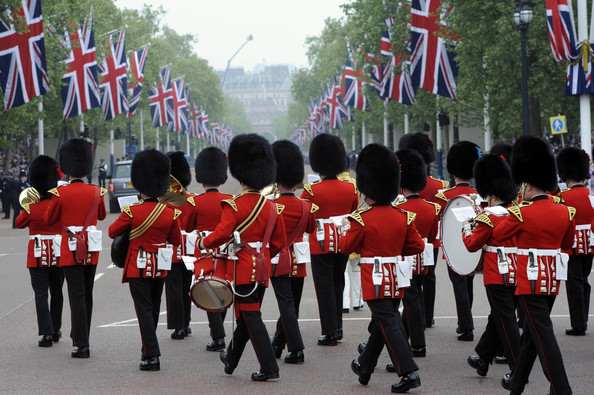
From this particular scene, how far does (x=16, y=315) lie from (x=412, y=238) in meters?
6.08

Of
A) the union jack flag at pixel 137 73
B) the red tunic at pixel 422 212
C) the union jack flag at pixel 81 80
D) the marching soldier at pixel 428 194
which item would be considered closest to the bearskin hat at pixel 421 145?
the marching soldier at pixel 428 194

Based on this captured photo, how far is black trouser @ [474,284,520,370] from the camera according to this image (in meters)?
7.51

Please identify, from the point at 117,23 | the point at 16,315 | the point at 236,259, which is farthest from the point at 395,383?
the point at 117,23

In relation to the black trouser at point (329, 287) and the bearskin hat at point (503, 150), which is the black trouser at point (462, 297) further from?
the bearskin hat at point (503, 150)

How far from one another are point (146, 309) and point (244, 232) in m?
1.21

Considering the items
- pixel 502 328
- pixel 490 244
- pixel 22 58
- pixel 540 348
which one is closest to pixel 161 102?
pixel 22 58

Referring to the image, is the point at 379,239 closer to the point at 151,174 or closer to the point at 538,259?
the point at 538,259

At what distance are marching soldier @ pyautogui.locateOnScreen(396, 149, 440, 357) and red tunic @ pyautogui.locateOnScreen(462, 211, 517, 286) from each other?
0.92 meters

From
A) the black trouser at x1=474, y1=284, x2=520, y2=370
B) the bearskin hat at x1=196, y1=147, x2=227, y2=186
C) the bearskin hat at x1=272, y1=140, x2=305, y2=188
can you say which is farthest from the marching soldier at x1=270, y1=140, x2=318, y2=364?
the black trouser at x1=474, y1=284, x2=520, y2=370

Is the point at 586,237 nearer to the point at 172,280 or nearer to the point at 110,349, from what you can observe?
the point at 172,280

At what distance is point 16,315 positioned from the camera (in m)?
12.1

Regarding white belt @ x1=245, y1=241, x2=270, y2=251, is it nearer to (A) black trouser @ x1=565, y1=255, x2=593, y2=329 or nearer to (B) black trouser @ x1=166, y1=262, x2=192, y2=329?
(B) black trouser @ x1=166, y1=262, x2=192, y2=329

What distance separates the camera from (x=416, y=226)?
9.16 metres

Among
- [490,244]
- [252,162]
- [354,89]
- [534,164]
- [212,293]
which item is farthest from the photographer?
[354,89]
